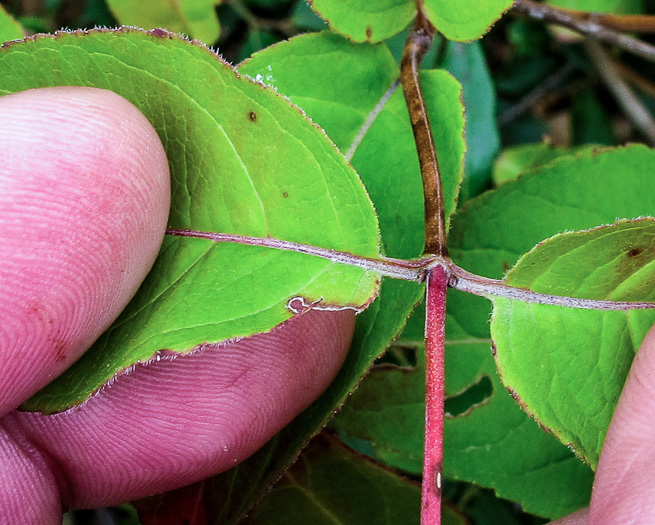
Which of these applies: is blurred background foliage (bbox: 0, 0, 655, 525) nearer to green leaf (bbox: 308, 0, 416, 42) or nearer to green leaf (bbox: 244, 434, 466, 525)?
green leaf (bbox: 244, 434, 466, 525)

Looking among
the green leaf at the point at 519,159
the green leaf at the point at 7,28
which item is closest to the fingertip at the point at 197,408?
the green leaf at the point at 7,28

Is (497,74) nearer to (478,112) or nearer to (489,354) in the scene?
(478,112)

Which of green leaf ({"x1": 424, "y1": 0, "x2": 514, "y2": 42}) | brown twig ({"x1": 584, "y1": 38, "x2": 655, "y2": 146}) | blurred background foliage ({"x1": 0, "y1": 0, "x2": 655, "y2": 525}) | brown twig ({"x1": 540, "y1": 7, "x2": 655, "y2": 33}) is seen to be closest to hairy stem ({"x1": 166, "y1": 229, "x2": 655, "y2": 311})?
green leaf ({"x1": 424, "y1": 0, "x2": 514, "y2": 42})

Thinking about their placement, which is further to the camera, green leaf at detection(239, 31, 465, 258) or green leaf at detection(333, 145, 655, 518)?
green leaf at detection(333, 145, 655, 518)

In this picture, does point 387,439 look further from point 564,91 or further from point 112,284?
point 564,91

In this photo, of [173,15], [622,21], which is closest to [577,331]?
[622,21]

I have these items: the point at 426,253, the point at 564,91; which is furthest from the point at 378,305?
the point at 564,91

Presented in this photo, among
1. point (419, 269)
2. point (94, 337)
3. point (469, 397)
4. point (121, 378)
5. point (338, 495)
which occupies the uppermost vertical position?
point (419, 269)

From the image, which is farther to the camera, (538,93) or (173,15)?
(538,93)
